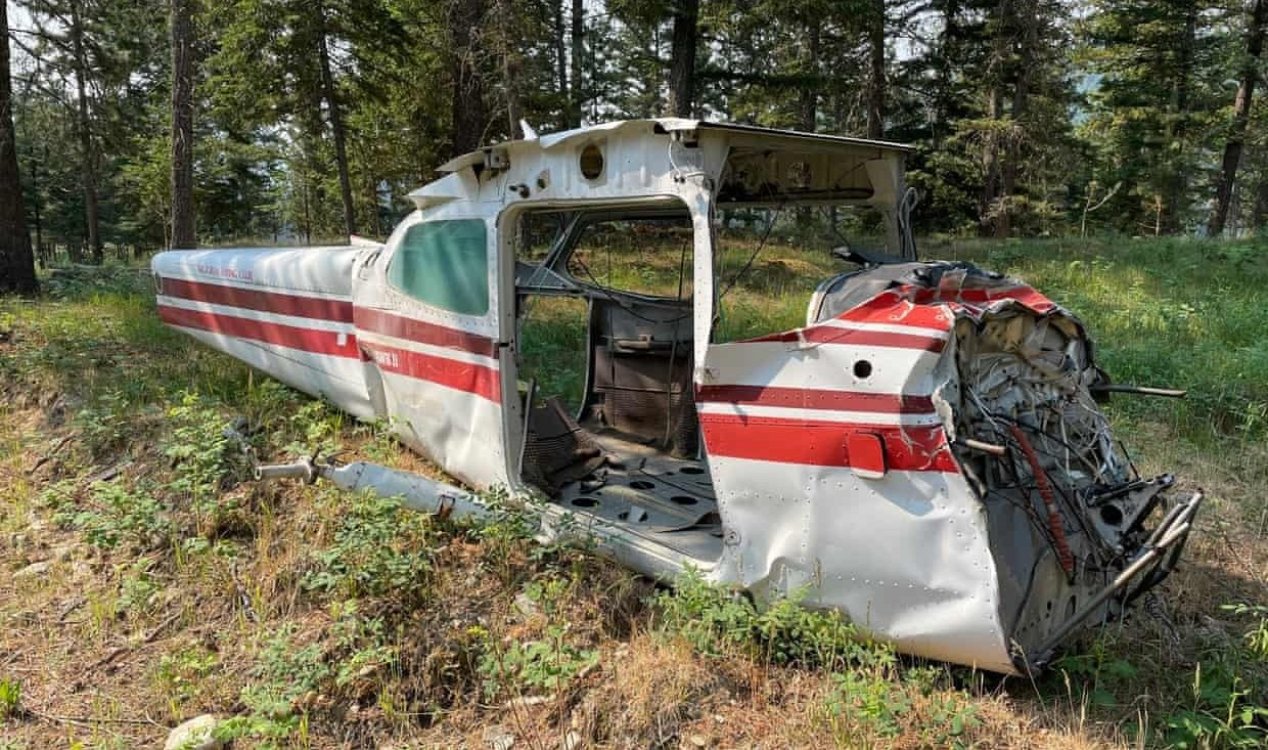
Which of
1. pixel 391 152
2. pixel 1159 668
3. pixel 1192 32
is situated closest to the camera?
pixel 1159 668

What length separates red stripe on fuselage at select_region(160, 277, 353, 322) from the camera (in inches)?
210

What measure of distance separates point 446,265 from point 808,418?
244cm

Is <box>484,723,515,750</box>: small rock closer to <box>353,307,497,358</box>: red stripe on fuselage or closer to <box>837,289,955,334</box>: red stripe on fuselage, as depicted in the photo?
<box>353,307,497,358</box>: red stripe on fuselage

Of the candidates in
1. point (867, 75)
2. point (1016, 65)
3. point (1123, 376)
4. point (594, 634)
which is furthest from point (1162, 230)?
point (594, 634)

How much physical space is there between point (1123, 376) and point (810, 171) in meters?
3.89

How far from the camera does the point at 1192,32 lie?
74.4 feet

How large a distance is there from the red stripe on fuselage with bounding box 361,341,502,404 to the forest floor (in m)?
0.59

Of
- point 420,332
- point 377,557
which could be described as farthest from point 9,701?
point 420,332

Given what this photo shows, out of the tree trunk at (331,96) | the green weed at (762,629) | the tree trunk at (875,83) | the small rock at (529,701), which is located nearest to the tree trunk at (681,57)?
the tree trunk at (875,83)

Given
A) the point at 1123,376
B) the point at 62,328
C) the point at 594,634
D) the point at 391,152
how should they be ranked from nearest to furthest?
Result: the point at 594,634, the point at 1123,376, the point at 62,328, the point at 391,152

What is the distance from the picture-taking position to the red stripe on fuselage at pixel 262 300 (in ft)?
17.5

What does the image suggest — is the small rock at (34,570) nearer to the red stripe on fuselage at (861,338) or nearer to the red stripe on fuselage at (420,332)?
the red stripe on fuselage at (420,332)

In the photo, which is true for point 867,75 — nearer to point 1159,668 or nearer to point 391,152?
point 391,152

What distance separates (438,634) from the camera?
11.1 feet
